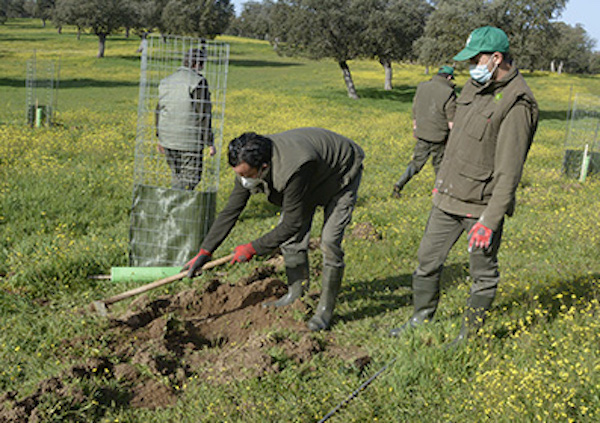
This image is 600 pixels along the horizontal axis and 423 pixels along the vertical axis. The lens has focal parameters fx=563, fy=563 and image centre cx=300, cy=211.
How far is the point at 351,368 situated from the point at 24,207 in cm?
548

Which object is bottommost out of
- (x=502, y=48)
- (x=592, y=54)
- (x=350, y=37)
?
(x=502, y=48)

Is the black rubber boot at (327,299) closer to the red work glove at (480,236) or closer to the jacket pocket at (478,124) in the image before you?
the red work glove at (480,236)

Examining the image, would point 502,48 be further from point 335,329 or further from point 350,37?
point 350,37

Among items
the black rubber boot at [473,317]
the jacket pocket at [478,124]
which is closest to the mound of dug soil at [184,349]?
the black rubber boot at [473,317]

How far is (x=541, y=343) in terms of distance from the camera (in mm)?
4117

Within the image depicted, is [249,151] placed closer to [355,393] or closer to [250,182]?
[250,182]

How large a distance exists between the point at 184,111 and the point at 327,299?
310 centimetres

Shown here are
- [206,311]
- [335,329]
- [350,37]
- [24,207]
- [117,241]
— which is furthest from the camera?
[350,37]

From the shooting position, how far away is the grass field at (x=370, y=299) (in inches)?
144

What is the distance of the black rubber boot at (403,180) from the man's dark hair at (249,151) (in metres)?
5.93

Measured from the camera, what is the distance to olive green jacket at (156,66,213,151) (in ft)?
21.8

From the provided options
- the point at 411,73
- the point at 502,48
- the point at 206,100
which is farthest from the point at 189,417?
the point at 411,73

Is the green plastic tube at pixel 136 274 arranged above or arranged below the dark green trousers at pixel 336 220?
below

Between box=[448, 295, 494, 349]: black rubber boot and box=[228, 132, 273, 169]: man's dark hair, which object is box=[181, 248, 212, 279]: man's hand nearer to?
box=[228, 132, 273, 169]: man's dark hair
